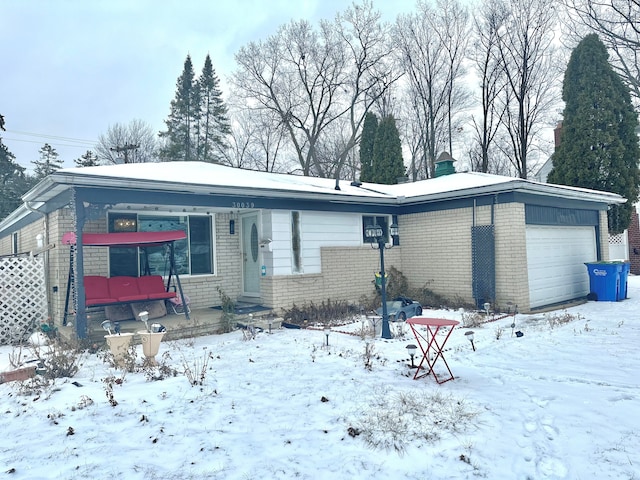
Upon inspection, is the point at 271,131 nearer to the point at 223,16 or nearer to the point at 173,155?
the point at 173,155

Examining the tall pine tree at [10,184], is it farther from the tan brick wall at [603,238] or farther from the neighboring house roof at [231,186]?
the tan brick wall at [603,238]

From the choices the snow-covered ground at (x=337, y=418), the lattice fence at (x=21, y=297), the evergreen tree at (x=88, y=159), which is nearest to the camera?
the snow-covered ground at (x=337, y=418)

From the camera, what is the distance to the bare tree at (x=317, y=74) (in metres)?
27.4

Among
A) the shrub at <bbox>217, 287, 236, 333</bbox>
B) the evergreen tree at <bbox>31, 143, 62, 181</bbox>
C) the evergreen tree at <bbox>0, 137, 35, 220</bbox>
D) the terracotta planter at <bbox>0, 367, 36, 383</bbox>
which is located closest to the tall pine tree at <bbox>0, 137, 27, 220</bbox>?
the evergreen tree at <bbox>0, 137, 35, 220</bbox>

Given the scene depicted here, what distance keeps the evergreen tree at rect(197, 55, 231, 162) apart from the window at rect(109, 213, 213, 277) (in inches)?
859

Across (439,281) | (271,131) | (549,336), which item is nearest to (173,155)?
(271,131)

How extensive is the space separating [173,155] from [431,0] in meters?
19.5

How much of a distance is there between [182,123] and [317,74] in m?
10.7

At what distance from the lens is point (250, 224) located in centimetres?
1041

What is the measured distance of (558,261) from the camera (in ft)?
36.8

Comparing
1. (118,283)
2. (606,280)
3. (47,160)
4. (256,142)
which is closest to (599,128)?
(606,280)

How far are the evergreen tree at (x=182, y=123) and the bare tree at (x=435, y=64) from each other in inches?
602

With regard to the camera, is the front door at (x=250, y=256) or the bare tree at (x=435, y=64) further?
the bare tree at (x=435, y=64)

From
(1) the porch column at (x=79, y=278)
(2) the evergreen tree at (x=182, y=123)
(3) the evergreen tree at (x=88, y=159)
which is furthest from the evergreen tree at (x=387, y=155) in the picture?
(3) the evergreen tree at (x=88, y=159)
